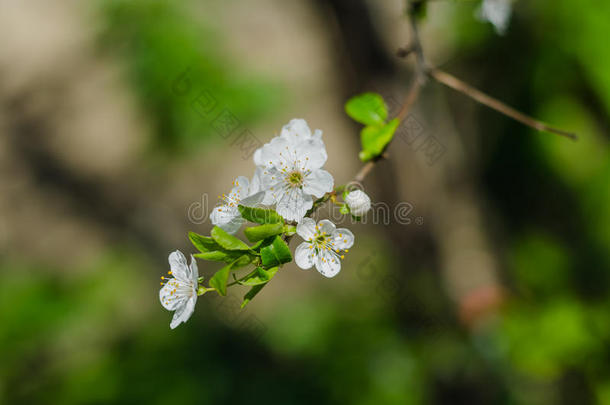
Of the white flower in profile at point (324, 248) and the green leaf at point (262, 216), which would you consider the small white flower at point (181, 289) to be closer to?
the green leaf at point (262, 216)

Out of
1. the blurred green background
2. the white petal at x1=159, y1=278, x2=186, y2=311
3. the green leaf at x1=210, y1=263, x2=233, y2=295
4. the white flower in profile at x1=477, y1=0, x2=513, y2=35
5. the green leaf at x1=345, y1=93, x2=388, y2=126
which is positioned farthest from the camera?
the blurred green background

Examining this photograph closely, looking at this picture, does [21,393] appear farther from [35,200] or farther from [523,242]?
[523,242]

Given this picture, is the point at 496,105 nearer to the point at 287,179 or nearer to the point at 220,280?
the point at 287,179

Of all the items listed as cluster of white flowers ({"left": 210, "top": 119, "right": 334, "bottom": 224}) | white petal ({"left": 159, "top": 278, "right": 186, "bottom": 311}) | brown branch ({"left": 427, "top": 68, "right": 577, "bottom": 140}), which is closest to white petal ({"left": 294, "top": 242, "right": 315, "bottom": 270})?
cluster of white flowers ({"left": 210, "top": 119, "right": 334, "bottom": 224})

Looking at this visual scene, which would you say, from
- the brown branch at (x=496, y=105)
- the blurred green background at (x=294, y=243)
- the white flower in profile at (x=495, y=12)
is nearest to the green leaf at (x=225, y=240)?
the brown branch at (x=496, y=105)

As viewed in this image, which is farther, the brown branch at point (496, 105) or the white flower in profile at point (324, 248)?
the brown branch at point (496, 105)

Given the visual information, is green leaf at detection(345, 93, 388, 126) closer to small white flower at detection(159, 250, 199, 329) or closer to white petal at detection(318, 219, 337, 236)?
white petal at detection(318, 219, 337, 236)

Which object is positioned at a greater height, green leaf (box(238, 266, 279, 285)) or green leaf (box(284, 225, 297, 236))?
green leaf (box(284, 225, 297, 236))
